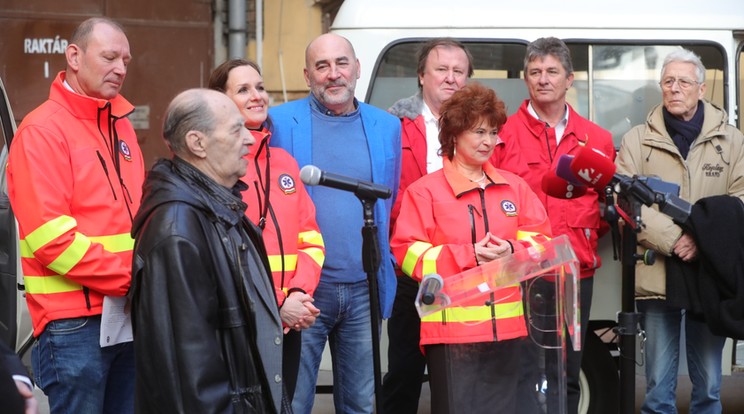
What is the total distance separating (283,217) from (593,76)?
2.58 meters

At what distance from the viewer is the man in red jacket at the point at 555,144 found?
5559mm

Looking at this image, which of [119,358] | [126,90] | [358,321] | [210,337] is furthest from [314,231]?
[126,90]

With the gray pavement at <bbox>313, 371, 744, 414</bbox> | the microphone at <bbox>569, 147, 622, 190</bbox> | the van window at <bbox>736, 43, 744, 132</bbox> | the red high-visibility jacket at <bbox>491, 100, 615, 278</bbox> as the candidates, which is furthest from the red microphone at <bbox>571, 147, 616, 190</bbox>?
the gray pavement at <bbox>313, 371, 744, 414</bbox>

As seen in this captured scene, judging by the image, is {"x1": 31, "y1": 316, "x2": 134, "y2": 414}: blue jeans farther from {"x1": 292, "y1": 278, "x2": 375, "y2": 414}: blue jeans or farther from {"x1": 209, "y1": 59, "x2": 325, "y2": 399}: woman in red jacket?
{"x1": 292, "y1": 278, "x2": 375, "y2": 414}: blue jeans

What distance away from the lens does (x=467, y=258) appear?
4633 mm

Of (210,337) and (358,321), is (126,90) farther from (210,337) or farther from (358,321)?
(210,337)

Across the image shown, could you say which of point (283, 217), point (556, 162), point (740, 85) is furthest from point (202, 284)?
point (740, 85)

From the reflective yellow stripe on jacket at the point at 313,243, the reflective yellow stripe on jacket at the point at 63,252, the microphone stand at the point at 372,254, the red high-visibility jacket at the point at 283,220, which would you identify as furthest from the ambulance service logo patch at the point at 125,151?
the microphone stand at the point at 372,254

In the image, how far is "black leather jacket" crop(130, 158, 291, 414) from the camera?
3266mm

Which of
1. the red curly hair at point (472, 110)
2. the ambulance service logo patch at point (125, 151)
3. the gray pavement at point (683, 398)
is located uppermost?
the red curly hair at point (472, 110)

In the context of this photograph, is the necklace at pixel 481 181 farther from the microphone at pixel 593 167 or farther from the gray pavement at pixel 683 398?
the gray pavement at pixel 683 398

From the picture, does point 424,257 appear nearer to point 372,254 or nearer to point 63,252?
point 372,254

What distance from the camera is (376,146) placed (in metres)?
5.09

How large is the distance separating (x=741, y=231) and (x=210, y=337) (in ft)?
10.0
